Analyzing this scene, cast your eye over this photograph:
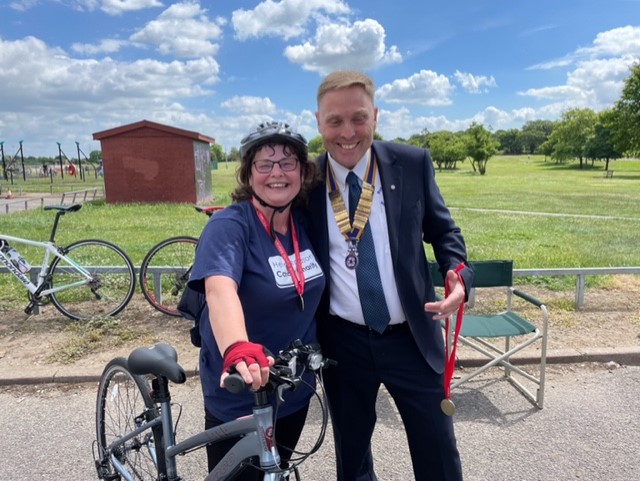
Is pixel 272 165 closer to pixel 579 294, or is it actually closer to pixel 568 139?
pixel 579 294

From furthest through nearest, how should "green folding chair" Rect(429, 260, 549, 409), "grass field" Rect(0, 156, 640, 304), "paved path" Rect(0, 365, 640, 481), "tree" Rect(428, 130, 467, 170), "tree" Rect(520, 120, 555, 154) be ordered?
"tree" Rect(520, 120, 555, 154) → "tree" Rect(428, 130, 467, 170) → "grass field" Rect(0, 156, 640, 304) → "green folding chair" Rect(429, 260, 549, 409) → "paved path" Rect(0, 365, 640, 481)

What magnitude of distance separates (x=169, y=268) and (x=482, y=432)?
3835mm

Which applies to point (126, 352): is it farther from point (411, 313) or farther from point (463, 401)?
point (411, 313)

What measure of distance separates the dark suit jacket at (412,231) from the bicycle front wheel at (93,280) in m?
4.23

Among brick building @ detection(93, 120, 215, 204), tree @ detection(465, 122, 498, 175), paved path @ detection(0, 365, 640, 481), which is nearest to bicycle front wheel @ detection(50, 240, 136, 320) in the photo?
paved path @ detection(0, 365, 640, 481)

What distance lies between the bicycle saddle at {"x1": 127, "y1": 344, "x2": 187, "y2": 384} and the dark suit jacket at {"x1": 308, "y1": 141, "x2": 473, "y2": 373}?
0.64 m

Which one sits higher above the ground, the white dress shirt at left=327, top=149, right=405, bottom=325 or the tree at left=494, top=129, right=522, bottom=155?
the tree at left=494, top=129, right=522, bottom=155

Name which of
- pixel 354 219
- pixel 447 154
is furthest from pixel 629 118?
pixel 447 154

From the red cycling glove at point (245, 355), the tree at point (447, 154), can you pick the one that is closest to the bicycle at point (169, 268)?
the red cycling glove at point (245, 355)

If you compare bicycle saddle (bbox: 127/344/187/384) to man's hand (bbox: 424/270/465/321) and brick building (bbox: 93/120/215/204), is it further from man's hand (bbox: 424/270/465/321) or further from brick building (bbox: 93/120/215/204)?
brick building (bbox: 93/120/215/204)

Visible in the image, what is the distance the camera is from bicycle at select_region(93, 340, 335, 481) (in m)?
1.67

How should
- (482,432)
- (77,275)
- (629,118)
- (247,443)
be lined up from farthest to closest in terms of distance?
(629,118)
(77,275)
(482,432)
(247,443)

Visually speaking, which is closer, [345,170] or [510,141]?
[345,170]

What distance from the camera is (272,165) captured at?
1939mm
